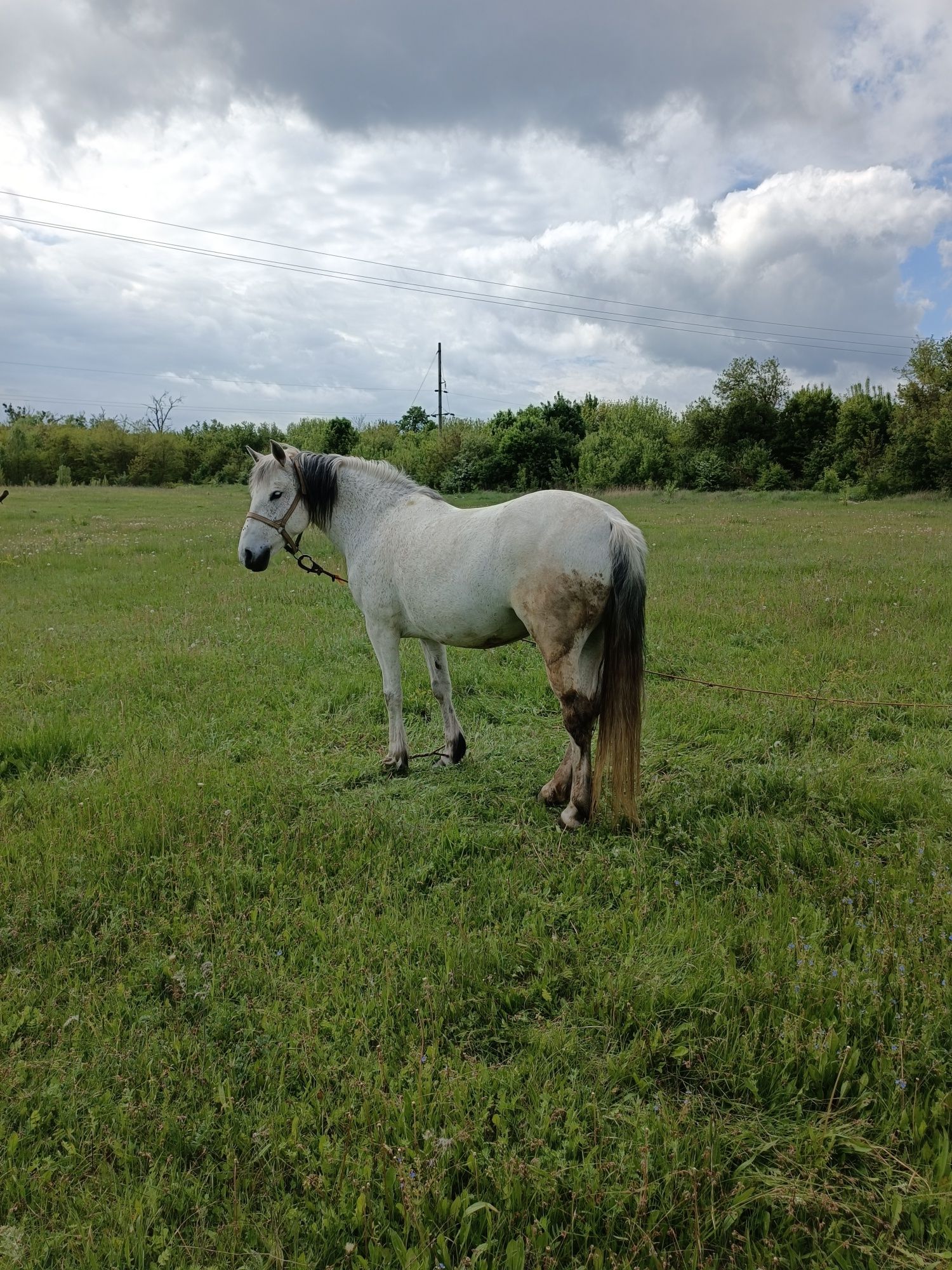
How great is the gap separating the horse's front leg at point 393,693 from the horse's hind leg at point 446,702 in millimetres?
282

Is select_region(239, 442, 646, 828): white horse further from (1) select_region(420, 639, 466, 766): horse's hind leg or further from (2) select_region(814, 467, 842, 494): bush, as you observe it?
(2) select_region(814, 467, 842, 494): bush

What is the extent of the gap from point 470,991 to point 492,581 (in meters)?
2.30

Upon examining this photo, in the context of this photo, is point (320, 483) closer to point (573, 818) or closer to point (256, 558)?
point (256, 558)

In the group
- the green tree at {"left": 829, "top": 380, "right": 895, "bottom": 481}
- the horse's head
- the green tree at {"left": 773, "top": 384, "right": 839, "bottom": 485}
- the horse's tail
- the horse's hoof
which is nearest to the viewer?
the horse's tail

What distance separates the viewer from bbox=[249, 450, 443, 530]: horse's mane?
514 centimetres

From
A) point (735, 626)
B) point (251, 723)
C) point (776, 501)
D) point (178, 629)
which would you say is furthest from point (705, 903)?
point (776, 501)

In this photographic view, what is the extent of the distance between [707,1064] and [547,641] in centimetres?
220

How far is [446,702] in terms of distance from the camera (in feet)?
17.4

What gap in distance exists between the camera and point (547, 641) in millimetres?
3982

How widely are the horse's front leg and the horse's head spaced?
988 mm

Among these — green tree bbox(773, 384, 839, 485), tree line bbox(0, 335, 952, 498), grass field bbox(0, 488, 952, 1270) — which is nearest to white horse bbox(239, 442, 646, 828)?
grass field bbox(0, 488, 952, 1270)

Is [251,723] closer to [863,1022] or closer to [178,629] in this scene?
[178,629]

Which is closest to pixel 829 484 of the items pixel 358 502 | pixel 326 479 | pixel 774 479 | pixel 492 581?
pixel 774 479

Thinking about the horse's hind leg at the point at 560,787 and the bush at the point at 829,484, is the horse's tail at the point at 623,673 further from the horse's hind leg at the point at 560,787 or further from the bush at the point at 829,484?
the bush at the point at 829,484
